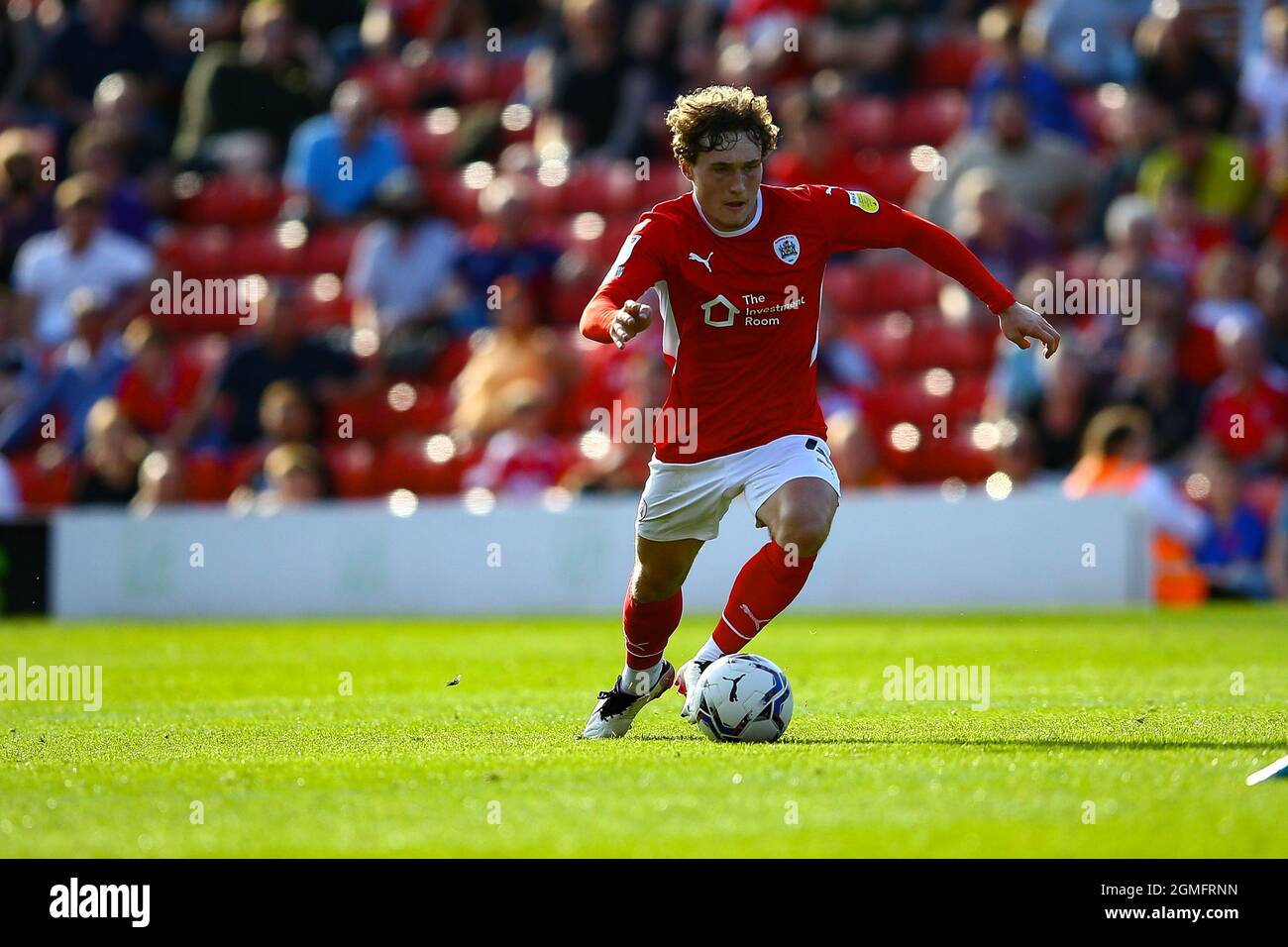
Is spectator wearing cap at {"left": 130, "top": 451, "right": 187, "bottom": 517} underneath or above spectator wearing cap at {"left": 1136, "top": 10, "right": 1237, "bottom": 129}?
underneath

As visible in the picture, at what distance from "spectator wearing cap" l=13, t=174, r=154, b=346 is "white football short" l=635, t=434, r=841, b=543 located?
11.9 metres

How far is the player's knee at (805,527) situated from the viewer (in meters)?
7.13

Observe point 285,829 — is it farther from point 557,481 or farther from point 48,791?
point 557,481

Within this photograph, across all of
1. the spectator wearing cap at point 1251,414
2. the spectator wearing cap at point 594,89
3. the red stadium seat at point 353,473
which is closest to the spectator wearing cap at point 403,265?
the red stadium seat at point 353,473

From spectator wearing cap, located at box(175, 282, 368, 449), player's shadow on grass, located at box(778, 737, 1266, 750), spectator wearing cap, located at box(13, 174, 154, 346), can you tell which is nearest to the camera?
player's shadow on grass, located at box(778, 737, 1266, 750)

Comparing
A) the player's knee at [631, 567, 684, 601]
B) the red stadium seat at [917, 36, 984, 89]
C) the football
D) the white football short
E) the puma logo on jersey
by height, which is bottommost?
the football

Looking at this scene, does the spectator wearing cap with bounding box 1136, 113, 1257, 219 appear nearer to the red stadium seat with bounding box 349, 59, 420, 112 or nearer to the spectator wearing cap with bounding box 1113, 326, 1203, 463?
the spectator wearing cap with bounding box 1113, 326, 1203, 463

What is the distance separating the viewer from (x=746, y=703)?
6.95 metres

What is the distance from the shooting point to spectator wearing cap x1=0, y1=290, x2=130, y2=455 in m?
17.4

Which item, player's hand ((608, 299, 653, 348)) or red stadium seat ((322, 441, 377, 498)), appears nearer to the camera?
player's hand ((608, 299, 653, 348))

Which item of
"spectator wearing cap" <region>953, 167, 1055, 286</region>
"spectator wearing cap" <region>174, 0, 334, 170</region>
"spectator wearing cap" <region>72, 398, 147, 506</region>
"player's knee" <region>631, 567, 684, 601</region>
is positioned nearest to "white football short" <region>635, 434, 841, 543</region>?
"player's knee" <region>631, 567, 684, 601</region>

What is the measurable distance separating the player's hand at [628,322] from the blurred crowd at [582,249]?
835cm

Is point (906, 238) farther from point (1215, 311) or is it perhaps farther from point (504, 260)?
point (504, 260)
